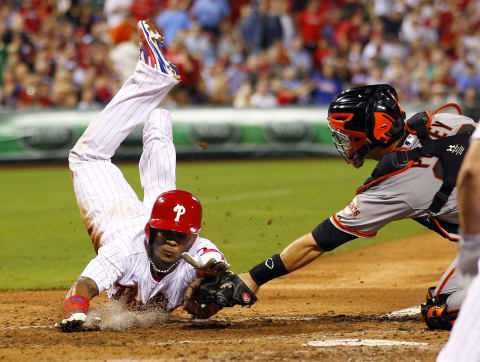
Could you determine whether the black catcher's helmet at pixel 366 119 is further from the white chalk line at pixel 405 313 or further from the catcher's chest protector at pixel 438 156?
the white chalk line at pixel 405 313

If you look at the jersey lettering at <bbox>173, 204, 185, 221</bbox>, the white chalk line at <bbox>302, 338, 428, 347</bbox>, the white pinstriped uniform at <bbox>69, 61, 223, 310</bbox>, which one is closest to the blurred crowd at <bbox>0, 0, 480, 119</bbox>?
the white pinstriped uniform at <bbox>69, 61, 223, 310</bbox>

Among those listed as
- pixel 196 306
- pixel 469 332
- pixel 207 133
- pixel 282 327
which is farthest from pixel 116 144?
pixel 207 133

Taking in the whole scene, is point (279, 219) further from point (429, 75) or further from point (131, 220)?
point (429, 75)

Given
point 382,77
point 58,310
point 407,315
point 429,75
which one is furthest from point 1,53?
point 407,315

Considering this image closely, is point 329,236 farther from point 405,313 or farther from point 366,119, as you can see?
point 405,313

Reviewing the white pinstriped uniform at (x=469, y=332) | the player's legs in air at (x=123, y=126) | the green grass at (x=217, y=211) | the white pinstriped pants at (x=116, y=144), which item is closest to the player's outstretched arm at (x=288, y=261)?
the white pinstriped pants at (x=116, y=144)
